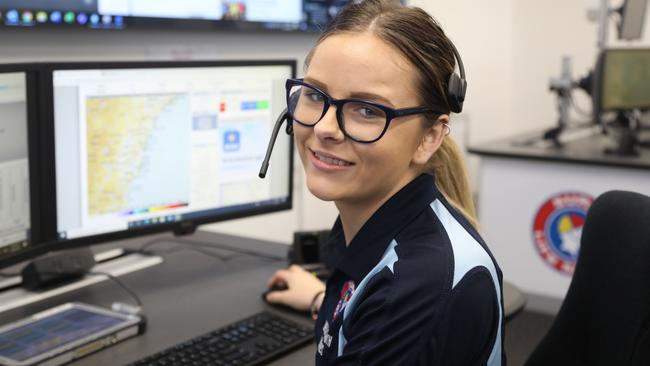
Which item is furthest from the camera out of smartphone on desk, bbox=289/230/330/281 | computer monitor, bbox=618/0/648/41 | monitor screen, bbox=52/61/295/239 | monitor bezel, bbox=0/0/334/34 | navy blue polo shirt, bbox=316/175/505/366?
computer monitor, bbox=618/0/648/41

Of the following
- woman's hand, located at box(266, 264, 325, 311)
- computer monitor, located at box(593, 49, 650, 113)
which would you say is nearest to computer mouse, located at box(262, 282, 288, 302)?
woman's hand, located at box(266, 264, 325, 311)

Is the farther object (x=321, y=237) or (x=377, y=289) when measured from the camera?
(x=321, y=237)

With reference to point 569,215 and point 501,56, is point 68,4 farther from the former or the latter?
point 501,56

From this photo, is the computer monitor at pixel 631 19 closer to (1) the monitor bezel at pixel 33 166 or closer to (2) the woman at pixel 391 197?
(2) the woman at pixel 391 197

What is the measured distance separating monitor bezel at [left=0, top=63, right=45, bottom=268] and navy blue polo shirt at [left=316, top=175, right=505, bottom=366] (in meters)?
0.56

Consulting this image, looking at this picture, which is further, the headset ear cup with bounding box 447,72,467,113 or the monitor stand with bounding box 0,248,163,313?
the monitor stand with bounding box 0,248,163,313

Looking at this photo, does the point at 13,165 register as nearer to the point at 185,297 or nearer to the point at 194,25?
the point at 185,297

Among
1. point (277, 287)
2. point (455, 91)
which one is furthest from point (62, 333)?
point (455, 91)

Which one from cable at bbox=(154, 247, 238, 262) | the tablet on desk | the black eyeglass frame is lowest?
the tablet on desk

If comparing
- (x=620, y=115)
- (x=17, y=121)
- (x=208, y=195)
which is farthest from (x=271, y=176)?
(x=620, y=115)

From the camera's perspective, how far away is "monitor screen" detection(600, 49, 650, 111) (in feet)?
9.50

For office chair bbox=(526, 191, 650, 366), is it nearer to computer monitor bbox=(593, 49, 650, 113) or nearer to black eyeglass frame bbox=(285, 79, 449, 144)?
black eyeglass frame bbox=(285, 79, 449, 144)

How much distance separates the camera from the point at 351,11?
3.18 feet

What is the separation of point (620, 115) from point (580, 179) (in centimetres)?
58
